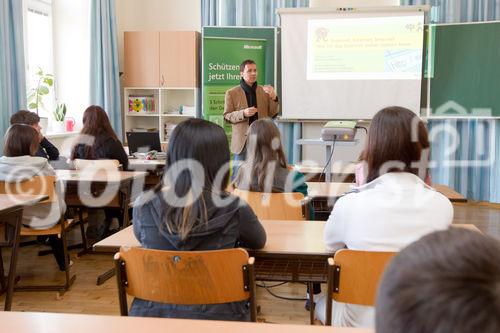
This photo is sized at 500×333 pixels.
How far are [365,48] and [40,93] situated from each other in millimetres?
3851

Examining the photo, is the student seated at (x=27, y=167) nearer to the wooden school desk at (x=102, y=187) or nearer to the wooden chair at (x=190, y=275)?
the wooden school desk at (x=102, y=187)

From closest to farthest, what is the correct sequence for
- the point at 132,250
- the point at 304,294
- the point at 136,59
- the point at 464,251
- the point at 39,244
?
1. the point at 464,251
2. the point at 132,250
3. the point at 304,294
4. the point at 39,244
5. the point at 136,59

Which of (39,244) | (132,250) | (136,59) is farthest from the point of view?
(136,59)

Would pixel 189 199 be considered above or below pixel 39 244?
above

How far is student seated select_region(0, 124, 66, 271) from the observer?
3.33 m

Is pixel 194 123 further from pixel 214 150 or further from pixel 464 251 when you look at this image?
pixel 464 251

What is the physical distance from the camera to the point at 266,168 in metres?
2.86

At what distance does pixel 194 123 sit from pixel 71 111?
16.9 feet

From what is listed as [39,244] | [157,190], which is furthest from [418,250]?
[39,244]

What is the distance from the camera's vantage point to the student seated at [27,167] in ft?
10.9

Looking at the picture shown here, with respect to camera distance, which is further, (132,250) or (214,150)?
(214,150)

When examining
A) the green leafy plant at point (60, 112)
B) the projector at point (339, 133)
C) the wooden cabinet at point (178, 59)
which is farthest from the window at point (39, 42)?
the projector at point (339, 133)

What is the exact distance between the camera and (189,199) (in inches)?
64.1

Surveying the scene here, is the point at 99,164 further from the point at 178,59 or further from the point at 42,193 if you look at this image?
the point at 178,59
